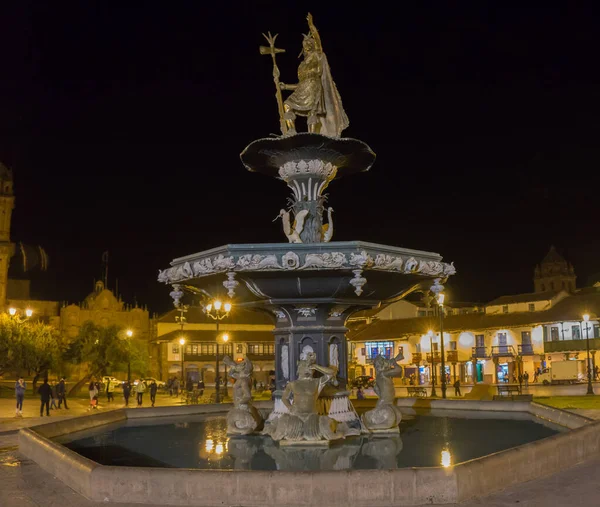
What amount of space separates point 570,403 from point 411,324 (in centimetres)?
3652

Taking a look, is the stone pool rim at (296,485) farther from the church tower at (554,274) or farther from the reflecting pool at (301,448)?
the church tower at (554,274)

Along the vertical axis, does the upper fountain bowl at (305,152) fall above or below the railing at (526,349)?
above

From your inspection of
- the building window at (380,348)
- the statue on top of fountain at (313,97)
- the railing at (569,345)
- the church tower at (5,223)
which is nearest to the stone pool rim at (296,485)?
the statue on top of fountain at (313,97)

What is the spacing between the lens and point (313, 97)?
12445mm

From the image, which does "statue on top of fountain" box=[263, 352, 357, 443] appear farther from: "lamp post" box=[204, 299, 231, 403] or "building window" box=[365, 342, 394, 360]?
"building window" box=[365, 342, 394, 360]

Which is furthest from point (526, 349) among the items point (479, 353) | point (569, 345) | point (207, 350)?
point (207, 350)

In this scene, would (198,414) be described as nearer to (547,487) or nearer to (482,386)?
(547,487)

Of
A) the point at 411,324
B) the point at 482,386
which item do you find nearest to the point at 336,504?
the point at 482,386

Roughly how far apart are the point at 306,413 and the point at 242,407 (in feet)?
6.07

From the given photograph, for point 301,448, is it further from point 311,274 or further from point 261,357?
point 261,357

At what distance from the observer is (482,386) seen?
29875 mm

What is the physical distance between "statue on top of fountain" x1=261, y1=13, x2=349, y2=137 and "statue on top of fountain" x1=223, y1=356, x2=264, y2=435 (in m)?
4.43

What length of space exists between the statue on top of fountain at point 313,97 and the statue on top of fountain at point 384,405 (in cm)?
438

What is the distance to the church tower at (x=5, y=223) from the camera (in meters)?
85.5
